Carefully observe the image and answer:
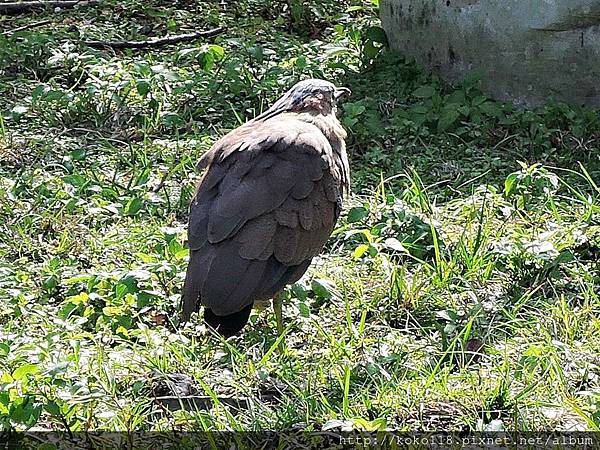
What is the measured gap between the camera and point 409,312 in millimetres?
4594

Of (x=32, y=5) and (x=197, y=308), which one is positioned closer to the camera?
(x=197, y=308)

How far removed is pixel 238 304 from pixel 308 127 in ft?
3.25

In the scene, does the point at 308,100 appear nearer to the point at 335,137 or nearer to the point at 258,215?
the point at 335,137

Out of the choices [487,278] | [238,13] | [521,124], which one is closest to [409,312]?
[487,278]

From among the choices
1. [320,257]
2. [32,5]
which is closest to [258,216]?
[320,257]

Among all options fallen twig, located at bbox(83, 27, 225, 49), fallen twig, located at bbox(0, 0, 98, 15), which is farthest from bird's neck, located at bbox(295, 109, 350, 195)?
fallen twig, located at bbox(0, 0, 98, 15)

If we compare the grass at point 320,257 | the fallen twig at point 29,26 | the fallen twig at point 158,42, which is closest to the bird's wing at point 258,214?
the grass at point 320,257

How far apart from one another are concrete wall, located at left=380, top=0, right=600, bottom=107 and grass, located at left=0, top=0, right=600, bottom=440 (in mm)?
170

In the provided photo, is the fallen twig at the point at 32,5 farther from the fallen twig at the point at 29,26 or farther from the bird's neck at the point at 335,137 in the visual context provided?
the bird's neck at the point at 335,137

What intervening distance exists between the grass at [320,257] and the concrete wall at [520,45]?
0.17 m

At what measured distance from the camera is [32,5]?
866cm

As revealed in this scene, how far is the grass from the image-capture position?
388cm

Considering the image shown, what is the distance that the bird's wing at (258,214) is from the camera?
410 cm

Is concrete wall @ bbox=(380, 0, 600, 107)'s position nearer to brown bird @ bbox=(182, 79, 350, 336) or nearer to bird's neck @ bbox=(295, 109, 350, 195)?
bird's neck @ bbox=(295, 109, 350, 195)
